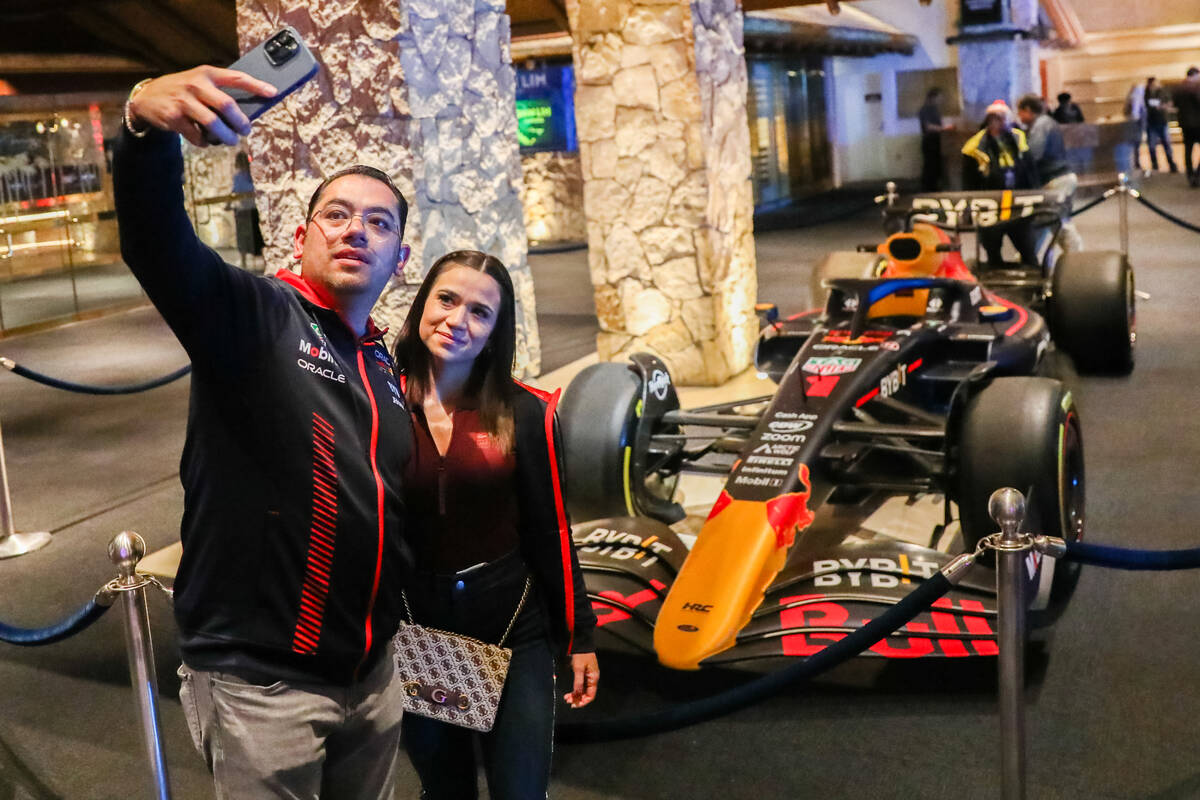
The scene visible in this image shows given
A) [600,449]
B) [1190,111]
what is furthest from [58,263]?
[1190,111]

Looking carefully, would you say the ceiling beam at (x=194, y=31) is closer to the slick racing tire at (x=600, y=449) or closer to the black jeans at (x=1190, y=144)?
the slick racing tire at (x=600, y=449)

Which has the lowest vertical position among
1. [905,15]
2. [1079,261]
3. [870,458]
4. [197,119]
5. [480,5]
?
[870,458]

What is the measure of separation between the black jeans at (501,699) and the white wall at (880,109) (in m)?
22.8

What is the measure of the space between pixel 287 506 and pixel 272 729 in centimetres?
33

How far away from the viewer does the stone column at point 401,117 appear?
572 cm

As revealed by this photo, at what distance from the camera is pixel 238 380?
180cm

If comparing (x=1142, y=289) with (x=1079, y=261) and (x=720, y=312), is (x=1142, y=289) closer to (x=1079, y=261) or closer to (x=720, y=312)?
(x=1079, y=261)

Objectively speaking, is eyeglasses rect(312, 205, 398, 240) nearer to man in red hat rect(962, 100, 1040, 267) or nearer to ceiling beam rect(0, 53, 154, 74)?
man in red hat rect(962, 100, 1040, 267)

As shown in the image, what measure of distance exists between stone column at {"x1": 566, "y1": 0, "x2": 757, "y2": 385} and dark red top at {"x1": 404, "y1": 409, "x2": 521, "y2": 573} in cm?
561

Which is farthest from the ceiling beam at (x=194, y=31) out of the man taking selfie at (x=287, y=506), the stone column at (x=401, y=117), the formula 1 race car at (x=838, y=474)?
the man taking selfie at (x=287, y=506)

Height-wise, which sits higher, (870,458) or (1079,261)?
(1079,261)

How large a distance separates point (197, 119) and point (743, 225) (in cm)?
718

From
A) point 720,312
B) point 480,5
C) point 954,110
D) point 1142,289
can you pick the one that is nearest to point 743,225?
point 720,312

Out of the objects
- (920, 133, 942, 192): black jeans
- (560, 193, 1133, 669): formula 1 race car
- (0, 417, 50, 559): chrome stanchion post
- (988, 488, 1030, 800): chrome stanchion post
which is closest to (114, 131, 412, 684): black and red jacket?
(988, 488, 1030, 800): chrome stanchion post
